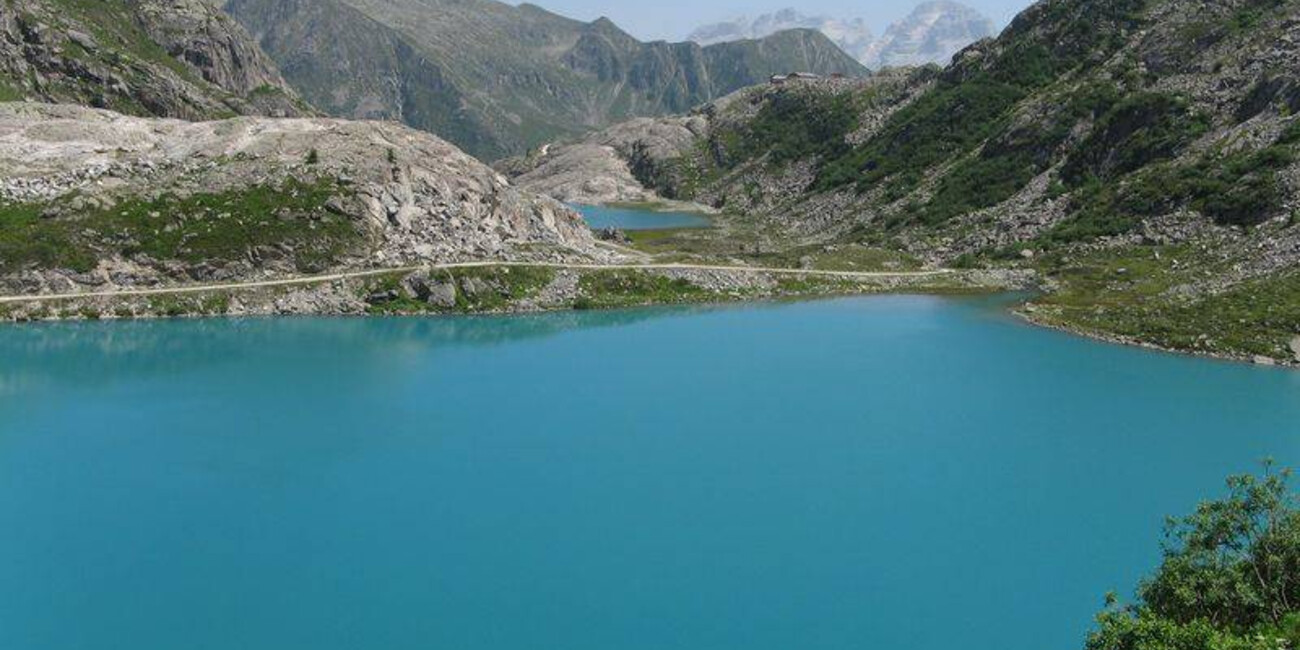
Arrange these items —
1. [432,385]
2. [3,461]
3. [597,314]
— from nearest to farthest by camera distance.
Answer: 1. [3,461]
2. [432,385]
3. [597,314]

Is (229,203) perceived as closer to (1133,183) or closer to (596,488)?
A: (596,488)

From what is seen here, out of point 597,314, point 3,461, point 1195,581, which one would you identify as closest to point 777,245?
point 597,314

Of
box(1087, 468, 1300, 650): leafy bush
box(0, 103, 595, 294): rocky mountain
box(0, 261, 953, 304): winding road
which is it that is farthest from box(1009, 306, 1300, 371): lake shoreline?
box(1087, 468, 1300, 650): leafy bush

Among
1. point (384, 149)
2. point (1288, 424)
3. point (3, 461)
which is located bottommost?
point (3, 461)

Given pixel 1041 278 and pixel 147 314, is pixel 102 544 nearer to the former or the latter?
pixel 147 314

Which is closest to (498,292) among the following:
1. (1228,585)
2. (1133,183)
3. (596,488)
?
(596,488)

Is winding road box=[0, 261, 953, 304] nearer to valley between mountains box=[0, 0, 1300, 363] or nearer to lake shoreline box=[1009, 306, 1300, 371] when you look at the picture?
valley between mountains box=[0, 0, 1300, 363]
